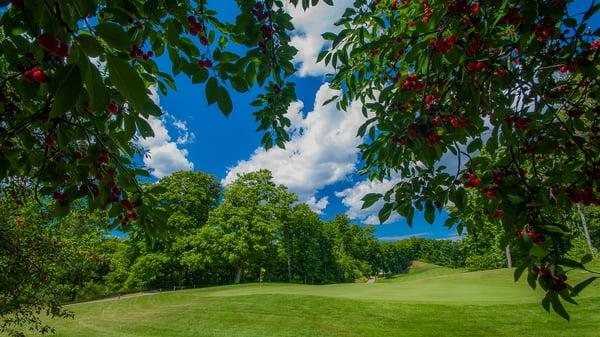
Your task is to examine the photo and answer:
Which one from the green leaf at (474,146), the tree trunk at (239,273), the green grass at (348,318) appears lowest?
the green grass at (348,318)

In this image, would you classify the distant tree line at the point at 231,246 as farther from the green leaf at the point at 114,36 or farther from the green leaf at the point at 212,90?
the green leaf at the point at 114,36

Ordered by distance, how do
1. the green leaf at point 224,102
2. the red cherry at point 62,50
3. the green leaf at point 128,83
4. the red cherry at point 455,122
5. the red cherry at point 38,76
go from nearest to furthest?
1. the green leaf at point 128,83
2. the red cherry at point 62,50
3. the red cherry at point 38,76
4. the green leaf at point 224,102
5. the red cherry at point 455,122

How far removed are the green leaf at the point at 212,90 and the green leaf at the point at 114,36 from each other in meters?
0.42

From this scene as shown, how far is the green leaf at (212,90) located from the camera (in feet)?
3.30

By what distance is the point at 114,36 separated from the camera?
59 cm

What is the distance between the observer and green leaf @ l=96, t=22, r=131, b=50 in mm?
575

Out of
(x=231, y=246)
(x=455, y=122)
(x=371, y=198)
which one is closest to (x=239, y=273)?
(x=231, y=246)

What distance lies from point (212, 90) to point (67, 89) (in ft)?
1.66

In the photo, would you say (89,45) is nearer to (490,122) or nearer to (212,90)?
(212,90)

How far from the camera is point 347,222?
51.8 m

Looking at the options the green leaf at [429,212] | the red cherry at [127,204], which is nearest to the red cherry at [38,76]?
the red cherry at [127,204]

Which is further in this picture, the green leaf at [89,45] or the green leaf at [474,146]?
the green leaf at [474,146]

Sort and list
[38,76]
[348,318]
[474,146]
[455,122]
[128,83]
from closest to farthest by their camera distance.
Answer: [128,83] < [38,76] < [455,122] < [474,146] < [348,318]

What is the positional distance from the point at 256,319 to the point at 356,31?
9629mm
